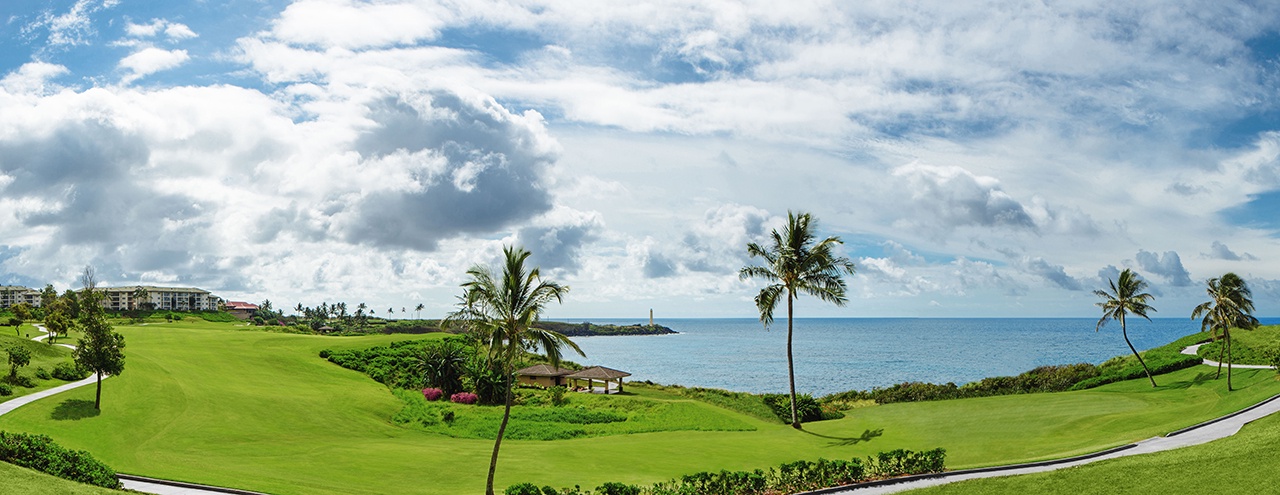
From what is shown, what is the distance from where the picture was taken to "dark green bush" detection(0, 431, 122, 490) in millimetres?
18750

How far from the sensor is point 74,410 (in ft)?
117

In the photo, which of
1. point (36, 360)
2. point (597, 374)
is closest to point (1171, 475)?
point (597, 374)

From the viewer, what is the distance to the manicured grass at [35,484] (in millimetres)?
15992

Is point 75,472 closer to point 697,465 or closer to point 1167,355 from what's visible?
point 697,465

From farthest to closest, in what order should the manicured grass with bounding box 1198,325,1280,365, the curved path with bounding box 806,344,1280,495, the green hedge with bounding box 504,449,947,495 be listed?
the manicured grass with bounding box 1198,325,1280,365 → the curved path with bounding box 806,344,1280,495 → the green hedge with bounding box 504,449,947,495

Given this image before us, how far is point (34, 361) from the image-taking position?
4588 centimetres

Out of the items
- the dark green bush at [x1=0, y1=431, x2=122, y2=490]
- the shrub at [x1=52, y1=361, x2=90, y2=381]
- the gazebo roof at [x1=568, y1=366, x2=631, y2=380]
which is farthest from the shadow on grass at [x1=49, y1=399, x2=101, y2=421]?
the gazebo roof at [x1=568, y1=366, x2=631, y2=380]

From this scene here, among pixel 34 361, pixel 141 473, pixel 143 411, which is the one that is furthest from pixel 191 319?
pixel 141 473

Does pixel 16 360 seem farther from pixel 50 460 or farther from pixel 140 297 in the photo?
pixel 140 297

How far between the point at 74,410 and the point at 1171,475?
4308 cm

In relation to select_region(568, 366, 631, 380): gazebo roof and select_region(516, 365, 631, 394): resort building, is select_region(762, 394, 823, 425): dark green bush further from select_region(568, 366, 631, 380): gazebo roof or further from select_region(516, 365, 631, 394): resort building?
select_region(568, 366, 631, 380): gazebo roof

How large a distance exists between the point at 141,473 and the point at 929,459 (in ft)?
83.3

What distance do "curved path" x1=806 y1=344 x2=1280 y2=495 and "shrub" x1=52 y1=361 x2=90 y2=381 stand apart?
4445cm

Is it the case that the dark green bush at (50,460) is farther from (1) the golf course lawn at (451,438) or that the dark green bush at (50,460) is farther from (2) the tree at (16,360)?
(2) the tree at (16,360)
